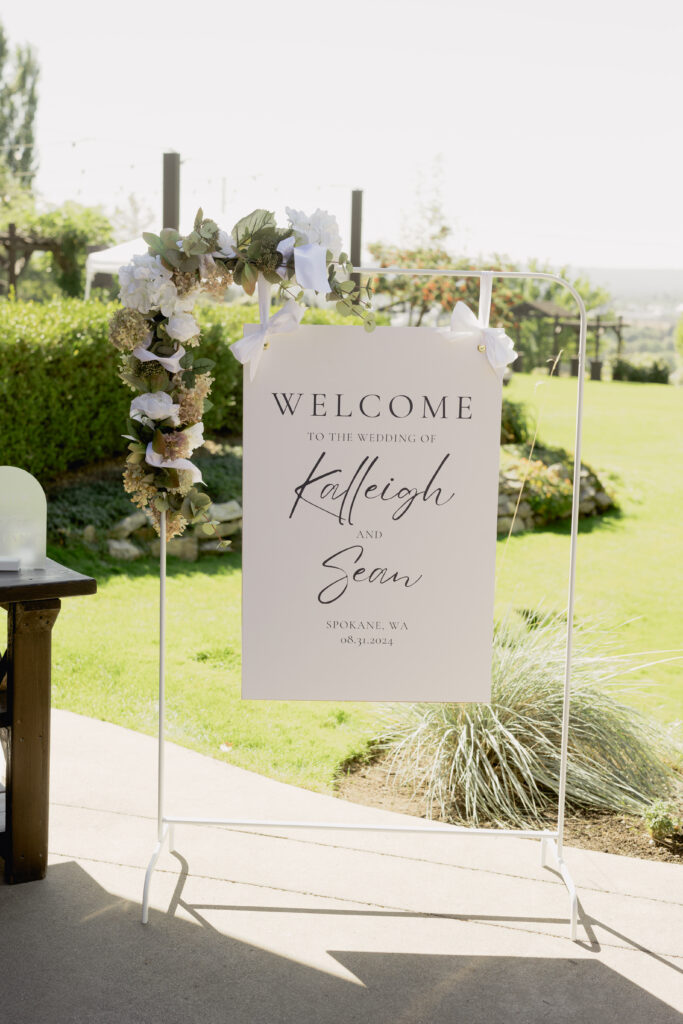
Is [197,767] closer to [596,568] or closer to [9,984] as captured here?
[9,984]

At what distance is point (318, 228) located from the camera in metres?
2.60

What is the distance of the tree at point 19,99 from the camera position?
119 ft

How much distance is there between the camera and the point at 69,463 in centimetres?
803

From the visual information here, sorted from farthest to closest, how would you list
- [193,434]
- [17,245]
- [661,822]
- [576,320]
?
[576,320] < [17,245] < [661,822] < [193,434]

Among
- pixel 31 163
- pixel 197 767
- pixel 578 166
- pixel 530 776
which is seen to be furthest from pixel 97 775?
pixel 31 163

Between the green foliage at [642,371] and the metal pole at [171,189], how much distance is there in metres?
12.2

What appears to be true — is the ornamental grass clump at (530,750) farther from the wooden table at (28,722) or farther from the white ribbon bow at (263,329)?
the white ribbon bow at (263,329)

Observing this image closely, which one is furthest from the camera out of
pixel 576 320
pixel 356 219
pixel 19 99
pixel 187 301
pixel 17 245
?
pixel 19 99

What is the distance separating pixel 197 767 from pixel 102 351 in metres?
4.80

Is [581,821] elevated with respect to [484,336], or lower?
lower

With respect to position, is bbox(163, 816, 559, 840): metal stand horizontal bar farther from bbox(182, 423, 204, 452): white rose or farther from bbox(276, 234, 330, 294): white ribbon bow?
bbox(276, 234, 330, 294): white ribbon bow

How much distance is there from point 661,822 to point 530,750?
58 centimetres

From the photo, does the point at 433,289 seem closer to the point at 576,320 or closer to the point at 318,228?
the point at 318,228

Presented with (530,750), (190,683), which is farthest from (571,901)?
(190,683)
